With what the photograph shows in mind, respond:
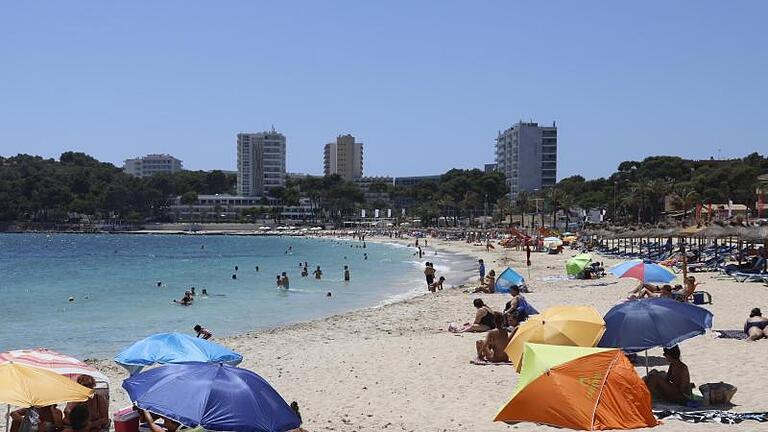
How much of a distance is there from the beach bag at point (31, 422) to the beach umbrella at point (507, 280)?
18.6 meters

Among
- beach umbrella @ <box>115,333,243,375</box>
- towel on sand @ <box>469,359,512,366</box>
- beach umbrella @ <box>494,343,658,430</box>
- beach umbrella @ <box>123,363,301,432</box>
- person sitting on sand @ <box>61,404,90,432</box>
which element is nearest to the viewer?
beach umbrella @ <box>123,363,301,432</box>

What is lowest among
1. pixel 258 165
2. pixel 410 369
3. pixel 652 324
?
pixel 410 369

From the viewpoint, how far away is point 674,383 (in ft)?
31.2

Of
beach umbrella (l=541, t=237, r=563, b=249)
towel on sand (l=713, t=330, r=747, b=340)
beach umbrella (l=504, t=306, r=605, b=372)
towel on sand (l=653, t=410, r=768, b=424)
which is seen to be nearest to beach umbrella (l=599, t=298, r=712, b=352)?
beach umbrella (l=504, t=306, r=605, b=372)

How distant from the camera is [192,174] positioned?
623ft

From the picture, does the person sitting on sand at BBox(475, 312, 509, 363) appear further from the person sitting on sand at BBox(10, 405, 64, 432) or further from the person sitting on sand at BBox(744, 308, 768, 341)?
the person sitting on sand at BBox(10, 405, 64, 432)

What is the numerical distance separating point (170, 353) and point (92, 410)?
128cm

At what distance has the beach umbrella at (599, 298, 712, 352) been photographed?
938 centimetres

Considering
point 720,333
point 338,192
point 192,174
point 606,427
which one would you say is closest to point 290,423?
point 606,427

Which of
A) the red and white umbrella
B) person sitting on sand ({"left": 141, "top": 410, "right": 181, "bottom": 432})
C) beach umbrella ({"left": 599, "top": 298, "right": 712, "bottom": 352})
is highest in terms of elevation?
beach umbrella ({"left": 599, "top": 298, "right": 712, "bottom": 352})

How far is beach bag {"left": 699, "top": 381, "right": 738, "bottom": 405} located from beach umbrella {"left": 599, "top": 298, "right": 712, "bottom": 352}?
656mm

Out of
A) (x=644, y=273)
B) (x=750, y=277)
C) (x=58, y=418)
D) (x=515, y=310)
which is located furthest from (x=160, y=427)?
(x=750, y=277)

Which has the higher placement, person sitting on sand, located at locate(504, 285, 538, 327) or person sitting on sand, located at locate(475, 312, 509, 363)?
person sitting on sand, located at locate(504, 285, 538, 327)

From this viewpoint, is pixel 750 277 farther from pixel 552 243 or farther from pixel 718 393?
pixel 552 243
